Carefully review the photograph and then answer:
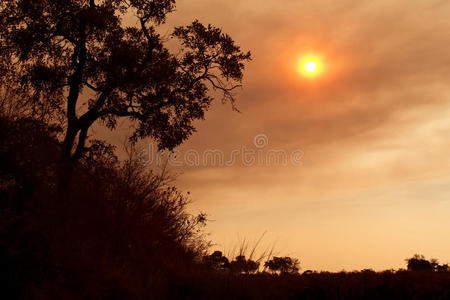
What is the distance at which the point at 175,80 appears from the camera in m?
18.7

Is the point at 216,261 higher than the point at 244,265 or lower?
higher

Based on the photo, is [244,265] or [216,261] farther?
[216,261]

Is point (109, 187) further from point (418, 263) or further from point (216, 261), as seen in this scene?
point (418, 263)

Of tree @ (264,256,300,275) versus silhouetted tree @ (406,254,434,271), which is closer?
tree @ (264,256,300,275)

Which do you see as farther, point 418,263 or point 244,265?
point 418,263

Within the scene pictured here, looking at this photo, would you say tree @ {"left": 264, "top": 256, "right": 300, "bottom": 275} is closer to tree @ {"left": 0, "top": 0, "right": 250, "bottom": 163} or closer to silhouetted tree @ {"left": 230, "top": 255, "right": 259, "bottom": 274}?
silhouetted tree @ {"left": 230, "top": 255, "right": 259, "bottom": 274}

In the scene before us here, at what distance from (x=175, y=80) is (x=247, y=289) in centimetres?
1170

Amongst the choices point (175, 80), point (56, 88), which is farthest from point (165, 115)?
point (56, 88)

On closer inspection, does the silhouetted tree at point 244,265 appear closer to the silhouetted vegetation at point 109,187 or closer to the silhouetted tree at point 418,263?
the silhouetted vegetation at point 109,187

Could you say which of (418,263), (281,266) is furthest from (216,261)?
(418,263)

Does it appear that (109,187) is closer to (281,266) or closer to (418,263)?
(281,266)

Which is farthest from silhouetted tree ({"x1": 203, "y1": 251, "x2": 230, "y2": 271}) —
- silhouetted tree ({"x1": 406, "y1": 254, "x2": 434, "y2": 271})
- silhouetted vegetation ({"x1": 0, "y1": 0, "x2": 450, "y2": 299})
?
silhouetted tree ({"x1": 406, "y1": 254, "x2": 434, "y2": 271})

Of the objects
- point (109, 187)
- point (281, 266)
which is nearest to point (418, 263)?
point (281, 266)

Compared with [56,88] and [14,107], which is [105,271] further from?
[56,88]
